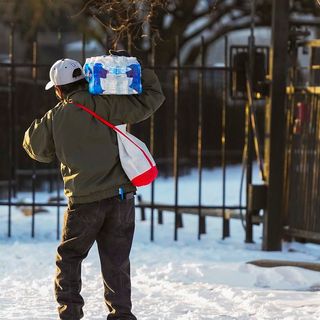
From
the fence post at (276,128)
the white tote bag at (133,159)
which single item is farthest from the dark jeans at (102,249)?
the fence post at (276,128)

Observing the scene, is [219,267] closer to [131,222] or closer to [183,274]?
[183,274]

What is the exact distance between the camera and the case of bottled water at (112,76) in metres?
4.37

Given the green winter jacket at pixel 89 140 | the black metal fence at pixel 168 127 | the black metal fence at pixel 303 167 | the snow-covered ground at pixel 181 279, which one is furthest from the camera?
the black metal fence at pixel 168 127

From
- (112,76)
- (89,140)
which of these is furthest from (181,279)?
(112,76)

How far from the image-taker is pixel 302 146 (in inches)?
314

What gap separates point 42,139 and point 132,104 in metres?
0.57

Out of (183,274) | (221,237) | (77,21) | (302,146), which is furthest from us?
(77,21)

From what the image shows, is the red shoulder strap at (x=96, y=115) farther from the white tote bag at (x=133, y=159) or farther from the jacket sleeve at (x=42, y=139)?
the jacket sleeve at (x=42, y=139)

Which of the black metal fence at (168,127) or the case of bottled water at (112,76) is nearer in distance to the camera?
the case of bottled water at (112,76)

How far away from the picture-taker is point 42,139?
4.44m

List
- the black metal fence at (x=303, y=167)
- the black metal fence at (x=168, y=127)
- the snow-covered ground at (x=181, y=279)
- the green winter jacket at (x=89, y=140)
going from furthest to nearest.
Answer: the black metal fence at (x=168, y=127) < the black metal fence at (x=303, y=167) < the snow-covered ground at (x=181, y=279) < the green winter jacket at (x=89, y=140)

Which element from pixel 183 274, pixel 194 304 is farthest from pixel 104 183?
pixel 183 274

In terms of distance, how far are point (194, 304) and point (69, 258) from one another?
148 cm

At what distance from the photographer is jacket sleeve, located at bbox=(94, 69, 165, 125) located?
14.5 ft
